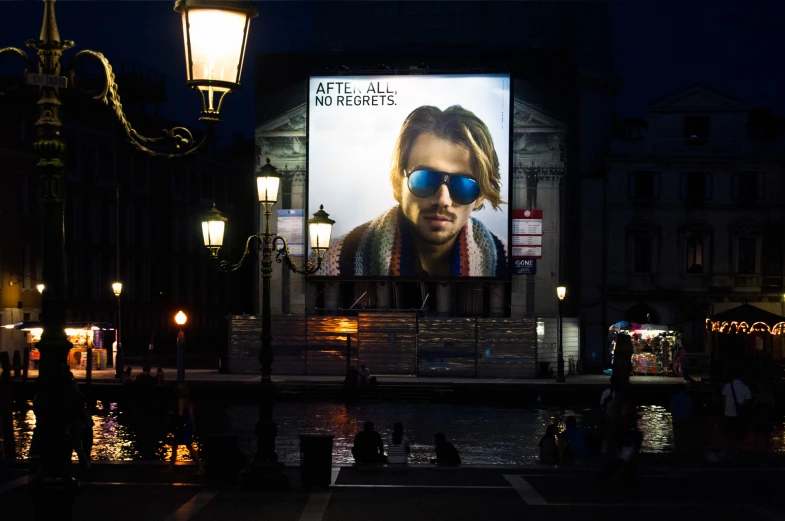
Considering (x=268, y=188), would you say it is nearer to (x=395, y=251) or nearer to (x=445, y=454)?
(x=445, y=454)

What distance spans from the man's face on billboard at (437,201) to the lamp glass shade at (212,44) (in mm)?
46289

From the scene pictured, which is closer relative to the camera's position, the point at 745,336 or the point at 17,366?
the point at 17,366

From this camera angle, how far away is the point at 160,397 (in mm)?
43688

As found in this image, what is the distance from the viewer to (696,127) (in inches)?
2356

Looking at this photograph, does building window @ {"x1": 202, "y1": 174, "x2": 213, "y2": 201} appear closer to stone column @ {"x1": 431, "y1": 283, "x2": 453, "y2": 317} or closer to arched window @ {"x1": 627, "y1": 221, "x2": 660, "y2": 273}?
stone column @ {"x1": 431, "y1": 283, "x2": 453, "y2": 317}

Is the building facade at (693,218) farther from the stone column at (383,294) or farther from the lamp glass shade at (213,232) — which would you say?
the lamp glass shade at (213,232)

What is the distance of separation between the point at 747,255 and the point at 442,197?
15.8 meters

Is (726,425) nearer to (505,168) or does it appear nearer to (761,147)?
(505,168)

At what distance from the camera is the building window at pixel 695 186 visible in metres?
60.0

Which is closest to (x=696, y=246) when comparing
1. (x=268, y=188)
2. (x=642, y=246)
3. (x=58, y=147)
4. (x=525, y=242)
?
(x=642, y=246)

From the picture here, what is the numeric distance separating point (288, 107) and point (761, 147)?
2271cm

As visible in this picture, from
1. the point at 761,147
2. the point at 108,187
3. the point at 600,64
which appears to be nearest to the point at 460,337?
the point at 761,147

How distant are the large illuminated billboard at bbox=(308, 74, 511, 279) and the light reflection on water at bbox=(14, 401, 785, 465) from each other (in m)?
12.8

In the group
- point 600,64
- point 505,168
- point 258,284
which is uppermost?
point 600,64
